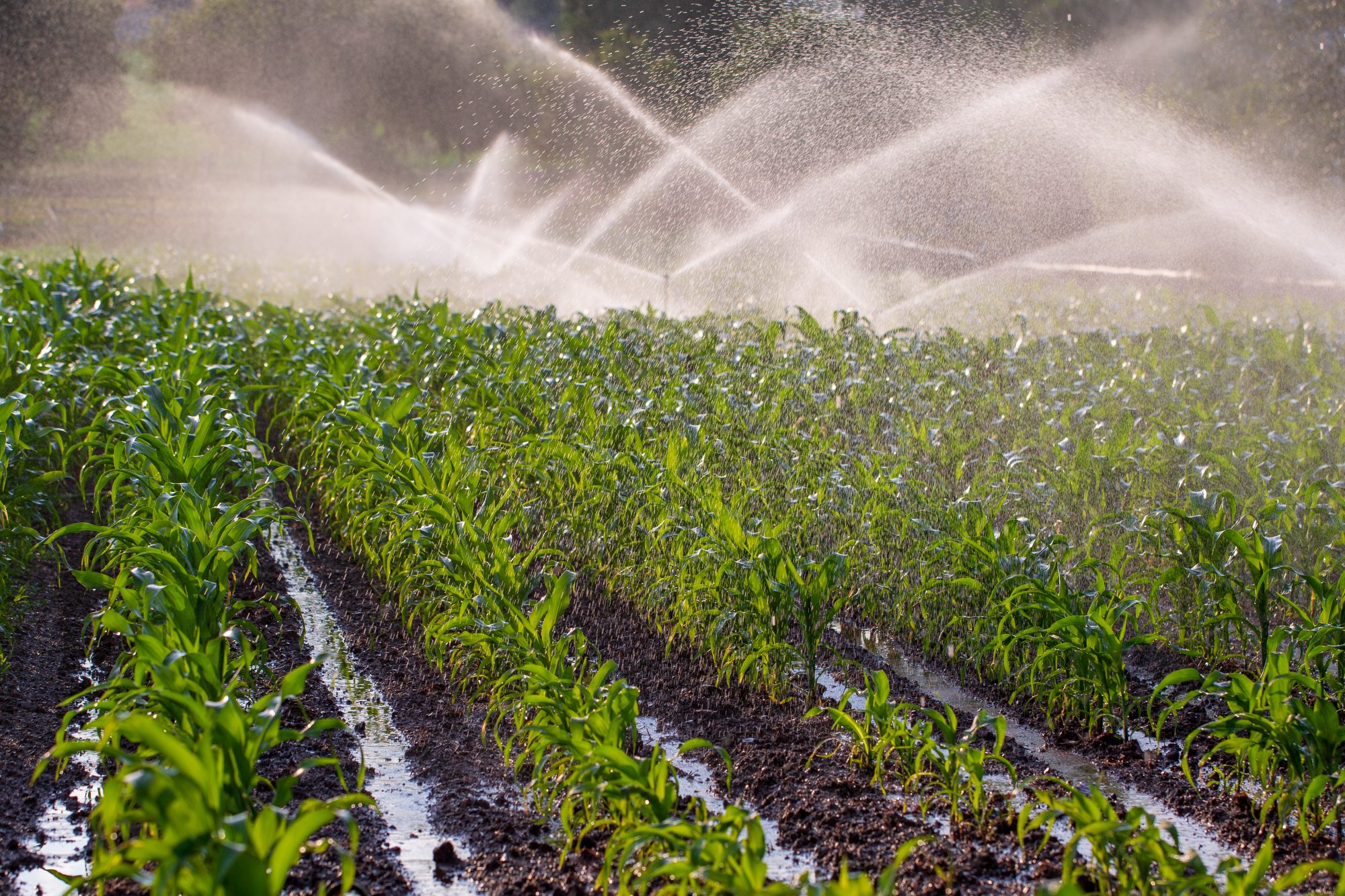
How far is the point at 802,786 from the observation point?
2941 millimetres

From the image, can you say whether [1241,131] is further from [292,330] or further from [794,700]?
[794,700]

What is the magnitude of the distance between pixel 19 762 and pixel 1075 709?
2758 mm

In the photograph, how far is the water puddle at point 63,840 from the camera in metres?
2.47

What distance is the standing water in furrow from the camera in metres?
2.61

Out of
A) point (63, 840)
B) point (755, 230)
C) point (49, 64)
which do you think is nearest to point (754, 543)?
point (63, 840)

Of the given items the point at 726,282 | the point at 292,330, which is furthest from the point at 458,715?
the point at 726,282

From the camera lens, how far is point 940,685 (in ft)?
12.6

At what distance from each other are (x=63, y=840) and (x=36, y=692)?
96 cm

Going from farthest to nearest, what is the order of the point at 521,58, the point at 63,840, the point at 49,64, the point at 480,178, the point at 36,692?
the point at 49,64, the point at 480,178, the point at 521,58, the point at 36,692, the point at 63,840

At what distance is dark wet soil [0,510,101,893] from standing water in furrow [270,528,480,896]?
0.69m

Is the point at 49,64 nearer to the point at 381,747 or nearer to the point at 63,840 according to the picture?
the point at 381,747

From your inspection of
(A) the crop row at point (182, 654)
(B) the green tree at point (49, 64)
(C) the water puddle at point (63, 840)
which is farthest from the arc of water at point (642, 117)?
(B) the green tree at point (49, 64)

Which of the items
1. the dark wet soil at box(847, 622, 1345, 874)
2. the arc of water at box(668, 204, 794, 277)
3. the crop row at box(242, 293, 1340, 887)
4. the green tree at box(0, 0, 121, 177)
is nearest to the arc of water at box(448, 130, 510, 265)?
the arc of water at box(668, 204, 794, 277)

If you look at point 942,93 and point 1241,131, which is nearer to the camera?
point 942,93
